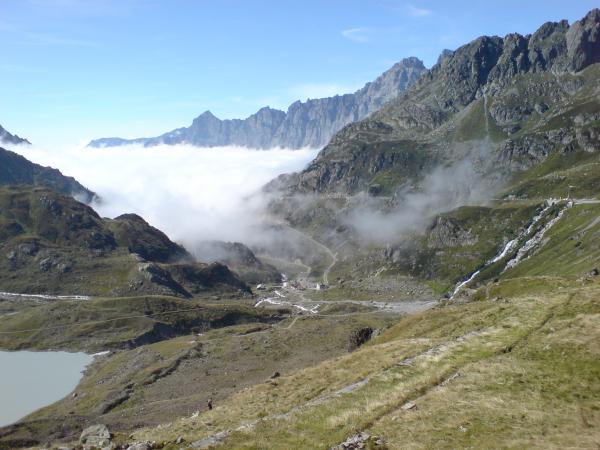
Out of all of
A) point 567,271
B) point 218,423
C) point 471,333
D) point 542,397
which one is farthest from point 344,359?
point 567,271

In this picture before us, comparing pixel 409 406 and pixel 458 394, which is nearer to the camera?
pixel 409 406

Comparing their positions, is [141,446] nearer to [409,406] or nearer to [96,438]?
[96,438]

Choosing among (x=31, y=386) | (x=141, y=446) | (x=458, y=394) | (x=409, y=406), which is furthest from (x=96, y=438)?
(x=31, y=386)

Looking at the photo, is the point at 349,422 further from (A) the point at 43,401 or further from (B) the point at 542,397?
(A) the point at 43,401

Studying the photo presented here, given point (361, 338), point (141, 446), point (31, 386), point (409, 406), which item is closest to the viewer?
point (409, 406)

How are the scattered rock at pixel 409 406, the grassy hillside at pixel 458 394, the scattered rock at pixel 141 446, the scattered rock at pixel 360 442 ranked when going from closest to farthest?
the grassy hillside at pixel 458 394 < the scattered rock at pixel 360 442 < the scattered rock at pixel 409 406 < the scattered rock at pixel 141 446

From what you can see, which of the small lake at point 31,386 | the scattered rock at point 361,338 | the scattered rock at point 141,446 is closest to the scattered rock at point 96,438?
the scattered rock at point 141,446

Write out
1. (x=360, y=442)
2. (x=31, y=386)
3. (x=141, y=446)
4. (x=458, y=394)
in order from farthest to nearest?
1. (x=31, y=386)
2. (x=141, y=446)
3. (x=458, y=394)
4. (x=360, y=442)

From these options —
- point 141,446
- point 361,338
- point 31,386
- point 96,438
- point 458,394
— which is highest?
point 458,394

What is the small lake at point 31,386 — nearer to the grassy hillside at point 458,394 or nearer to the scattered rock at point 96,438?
the scattered rock at point 96,438

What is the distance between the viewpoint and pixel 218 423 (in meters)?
48.2

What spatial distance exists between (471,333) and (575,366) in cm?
1713

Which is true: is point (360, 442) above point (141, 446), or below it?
above

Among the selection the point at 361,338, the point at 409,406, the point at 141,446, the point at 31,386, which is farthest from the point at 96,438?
the point at 31,386
